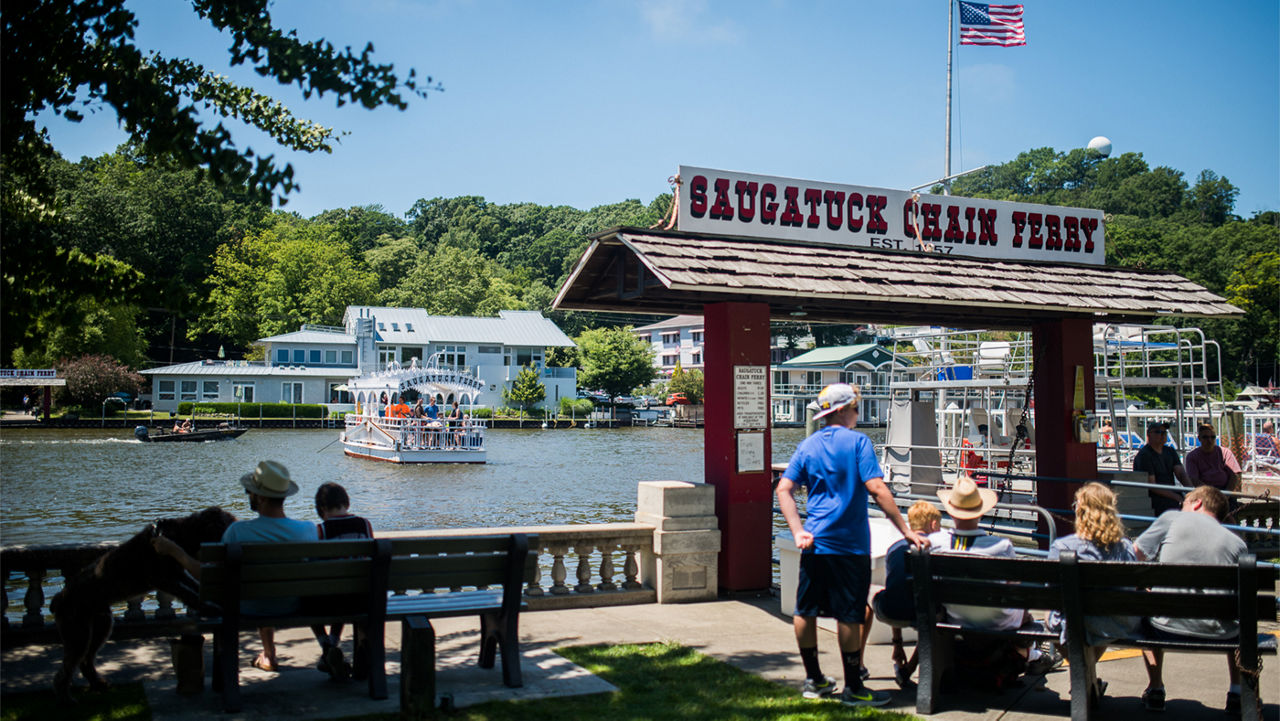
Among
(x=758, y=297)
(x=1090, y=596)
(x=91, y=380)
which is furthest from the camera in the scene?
(x=91, y=380)

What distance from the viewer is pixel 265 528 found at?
608cm

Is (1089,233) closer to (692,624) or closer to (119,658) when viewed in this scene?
(692,624)

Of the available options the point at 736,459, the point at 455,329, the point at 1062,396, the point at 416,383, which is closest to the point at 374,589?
the point at 736,459

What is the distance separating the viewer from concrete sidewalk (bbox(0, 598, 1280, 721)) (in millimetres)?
5977

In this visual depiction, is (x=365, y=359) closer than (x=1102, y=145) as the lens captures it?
No

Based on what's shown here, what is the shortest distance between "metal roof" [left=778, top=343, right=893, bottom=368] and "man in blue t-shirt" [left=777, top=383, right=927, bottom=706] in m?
93.1

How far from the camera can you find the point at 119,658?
7.03 metres

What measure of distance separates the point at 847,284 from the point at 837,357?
9311 centimetres

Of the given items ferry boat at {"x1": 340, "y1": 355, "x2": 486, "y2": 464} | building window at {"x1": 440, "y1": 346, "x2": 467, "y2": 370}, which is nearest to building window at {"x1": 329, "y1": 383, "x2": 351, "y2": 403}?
building window at {"x1": 440, "y1": 346, "x2": 467, "y2": 370}

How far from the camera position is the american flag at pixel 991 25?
25844 mm

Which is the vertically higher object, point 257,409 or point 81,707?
point 257,409

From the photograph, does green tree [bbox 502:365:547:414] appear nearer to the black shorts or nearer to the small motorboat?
the small motorboat

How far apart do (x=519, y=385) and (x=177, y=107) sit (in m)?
78.8

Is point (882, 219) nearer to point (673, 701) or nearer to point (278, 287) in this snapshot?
point (673, 701)
